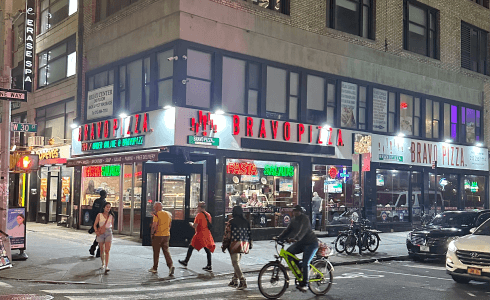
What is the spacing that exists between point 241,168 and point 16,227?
8.33 m

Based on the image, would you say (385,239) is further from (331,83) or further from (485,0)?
(485,0)

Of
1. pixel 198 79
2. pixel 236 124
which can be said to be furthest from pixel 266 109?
pixel 198 79

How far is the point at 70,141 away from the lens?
25.3 metres

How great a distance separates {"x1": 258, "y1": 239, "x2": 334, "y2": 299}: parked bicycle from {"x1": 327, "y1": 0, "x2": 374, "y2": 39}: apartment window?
→ 588 inches

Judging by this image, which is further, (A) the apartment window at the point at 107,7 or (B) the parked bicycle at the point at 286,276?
(A) the apartment window at the point at 107,7

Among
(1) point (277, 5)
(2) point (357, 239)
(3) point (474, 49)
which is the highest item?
(3) point (474, 49)

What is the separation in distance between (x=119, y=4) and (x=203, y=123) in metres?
6.93

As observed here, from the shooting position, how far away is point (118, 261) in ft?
47.8

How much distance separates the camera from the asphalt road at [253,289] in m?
10.5

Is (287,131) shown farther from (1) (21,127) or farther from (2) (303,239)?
(2) (303,239)

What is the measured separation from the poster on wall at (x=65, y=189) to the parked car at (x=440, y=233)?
15.7 meters

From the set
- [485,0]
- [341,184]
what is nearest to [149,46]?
[341,184]

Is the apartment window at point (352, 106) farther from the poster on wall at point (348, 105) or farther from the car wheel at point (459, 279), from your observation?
the car wheel at point (459, 279)

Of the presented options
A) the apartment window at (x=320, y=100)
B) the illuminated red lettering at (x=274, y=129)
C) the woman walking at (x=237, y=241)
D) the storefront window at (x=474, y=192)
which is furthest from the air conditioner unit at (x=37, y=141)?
the storefront window at (x=474, y=192)
